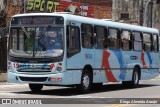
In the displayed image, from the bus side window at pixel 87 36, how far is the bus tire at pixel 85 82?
1031 mm

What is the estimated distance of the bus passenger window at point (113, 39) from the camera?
69.8 ft

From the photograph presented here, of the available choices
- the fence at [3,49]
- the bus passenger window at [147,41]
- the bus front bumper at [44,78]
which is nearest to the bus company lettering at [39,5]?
the fence at [3,49]

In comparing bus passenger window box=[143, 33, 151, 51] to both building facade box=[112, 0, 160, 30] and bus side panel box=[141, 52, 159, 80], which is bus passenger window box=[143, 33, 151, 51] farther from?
building facade box=[112, 0, 160, 30]

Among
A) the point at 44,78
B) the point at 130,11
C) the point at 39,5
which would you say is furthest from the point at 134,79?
the point at 130,11

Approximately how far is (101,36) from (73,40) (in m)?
2.41

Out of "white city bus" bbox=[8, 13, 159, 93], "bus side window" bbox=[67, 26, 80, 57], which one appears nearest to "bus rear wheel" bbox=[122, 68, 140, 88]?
"white city bus" bbox=[8, 13, 159, 93]

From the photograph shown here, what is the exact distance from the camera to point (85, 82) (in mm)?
19156

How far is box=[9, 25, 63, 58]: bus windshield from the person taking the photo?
58.5 feet

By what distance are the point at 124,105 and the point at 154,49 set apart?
38.3 ft

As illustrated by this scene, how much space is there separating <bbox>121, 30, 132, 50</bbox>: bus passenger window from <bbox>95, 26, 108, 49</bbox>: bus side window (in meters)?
1.85

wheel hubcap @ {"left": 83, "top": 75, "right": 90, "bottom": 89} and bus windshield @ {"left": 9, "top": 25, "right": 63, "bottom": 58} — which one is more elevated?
bus windshield @ {"left": 9, "top": 25, "right": 63, "bottom": 58}

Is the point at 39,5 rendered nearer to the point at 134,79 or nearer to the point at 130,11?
the point at 134,79

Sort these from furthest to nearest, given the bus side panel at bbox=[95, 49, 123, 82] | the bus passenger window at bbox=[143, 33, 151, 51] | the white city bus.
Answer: the bus passenger window at bbox=[143, 33, 151, 51]
the bus side panel at bbox=[95, 49, 123, 82]
the white city bus

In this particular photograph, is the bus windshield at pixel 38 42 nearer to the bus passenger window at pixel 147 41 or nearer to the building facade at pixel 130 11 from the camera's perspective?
the bus passenger window at pixel 147 41
